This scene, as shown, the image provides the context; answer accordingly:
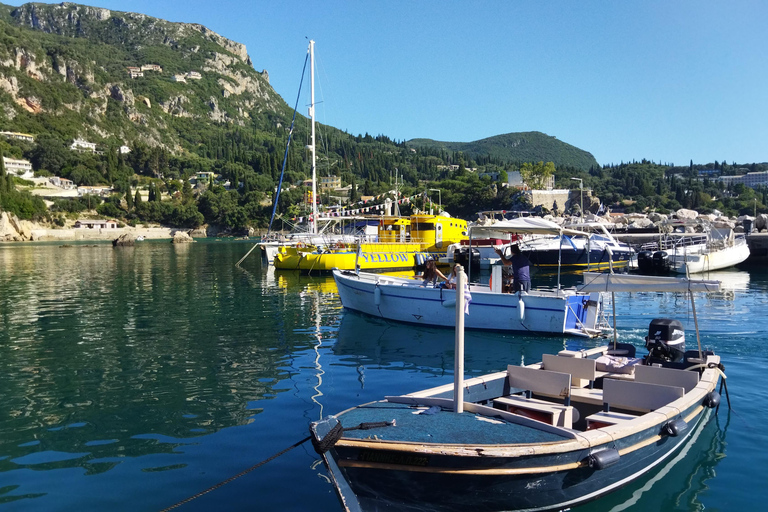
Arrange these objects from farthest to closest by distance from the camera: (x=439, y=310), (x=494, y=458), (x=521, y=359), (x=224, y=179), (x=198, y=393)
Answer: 1. (x=224, y=179)
2. (x=439, y=310)
3. (x=521, y=359)
4. (x=198, y=393)
5. (x=494, y=458)

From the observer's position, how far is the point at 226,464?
8.12 m

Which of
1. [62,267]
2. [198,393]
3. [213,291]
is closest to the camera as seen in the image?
[198,393]

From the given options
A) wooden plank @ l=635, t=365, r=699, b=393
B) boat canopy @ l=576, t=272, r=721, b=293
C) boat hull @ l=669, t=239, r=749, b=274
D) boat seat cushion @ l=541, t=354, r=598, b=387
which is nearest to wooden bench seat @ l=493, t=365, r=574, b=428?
boat seat cushion @ l=541, t=354, r=598, b=387

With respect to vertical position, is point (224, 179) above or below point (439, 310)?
above

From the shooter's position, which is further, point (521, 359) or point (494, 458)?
point (521, 359)

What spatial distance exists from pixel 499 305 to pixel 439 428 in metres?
12.5

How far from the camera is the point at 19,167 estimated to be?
504 feet

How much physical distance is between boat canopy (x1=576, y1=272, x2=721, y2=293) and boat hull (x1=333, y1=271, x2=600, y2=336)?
5.22 m

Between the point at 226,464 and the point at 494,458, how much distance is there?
441cm

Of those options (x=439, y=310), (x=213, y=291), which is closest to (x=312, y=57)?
(x=213, y=291)

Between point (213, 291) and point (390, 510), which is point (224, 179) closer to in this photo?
point (213, 291)

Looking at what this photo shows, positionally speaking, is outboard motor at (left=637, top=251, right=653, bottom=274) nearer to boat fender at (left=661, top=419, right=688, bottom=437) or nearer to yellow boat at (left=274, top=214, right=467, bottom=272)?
yellow boat at (left=274, top=214, right=467, bottom=272)

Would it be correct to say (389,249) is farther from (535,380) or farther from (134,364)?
(535,380)

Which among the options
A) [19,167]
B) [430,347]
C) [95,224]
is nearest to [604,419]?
[430,347]
